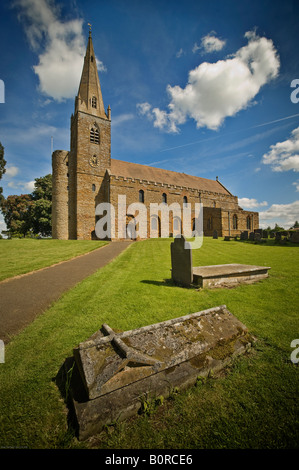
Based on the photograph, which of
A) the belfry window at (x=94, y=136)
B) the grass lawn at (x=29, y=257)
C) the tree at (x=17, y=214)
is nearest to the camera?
the grass lawn at (x=29, y=257)

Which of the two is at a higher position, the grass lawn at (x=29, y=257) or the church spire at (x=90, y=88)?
the church spire at (x=90, y=88)

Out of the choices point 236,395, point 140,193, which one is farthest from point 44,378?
point 140,193

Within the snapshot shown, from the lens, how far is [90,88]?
25766 mm

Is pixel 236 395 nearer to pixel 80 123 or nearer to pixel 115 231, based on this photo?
pixel 115 231

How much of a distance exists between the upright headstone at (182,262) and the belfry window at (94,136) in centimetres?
2481

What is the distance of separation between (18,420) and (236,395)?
6.81 ft

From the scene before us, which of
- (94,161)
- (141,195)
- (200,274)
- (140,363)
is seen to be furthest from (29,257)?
(141,195)

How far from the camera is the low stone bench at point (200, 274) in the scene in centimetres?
544

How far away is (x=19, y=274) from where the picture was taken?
7.27 metres

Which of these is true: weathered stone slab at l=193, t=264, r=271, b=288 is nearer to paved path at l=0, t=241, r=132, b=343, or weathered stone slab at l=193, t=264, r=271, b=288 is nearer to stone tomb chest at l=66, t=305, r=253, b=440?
stone tomb chest at l=66, t=305, r=253, b=440

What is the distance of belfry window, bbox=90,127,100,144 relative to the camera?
25.4 metres

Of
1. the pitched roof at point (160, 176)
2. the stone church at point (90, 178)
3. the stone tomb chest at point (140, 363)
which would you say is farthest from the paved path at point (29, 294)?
the pitched roof at point (160, 176)

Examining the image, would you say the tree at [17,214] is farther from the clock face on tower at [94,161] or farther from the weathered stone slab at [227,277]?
the weathered stone slab at [227,277]
